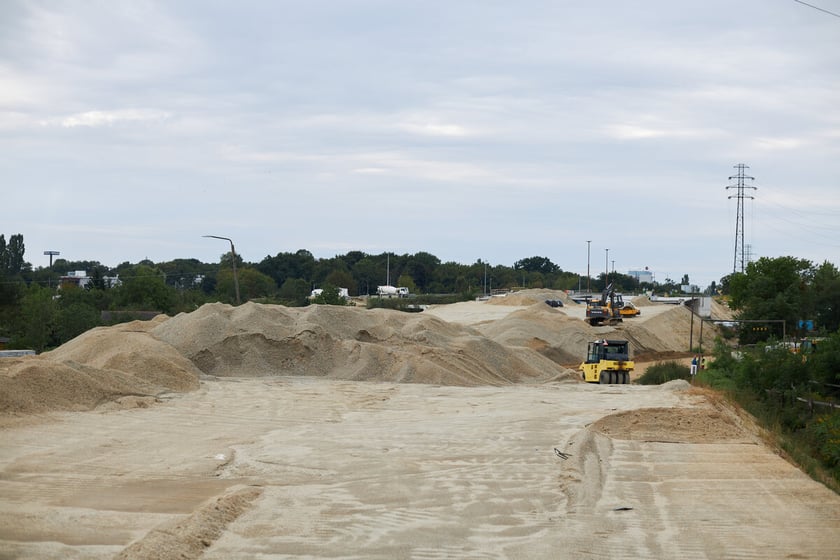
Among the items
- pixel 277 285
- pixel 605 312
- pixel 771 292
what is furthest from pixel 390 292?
pixel 771 292

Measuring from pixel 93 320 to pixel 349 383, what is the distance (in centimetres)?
2340

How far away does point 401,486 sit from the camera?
12.3 meters

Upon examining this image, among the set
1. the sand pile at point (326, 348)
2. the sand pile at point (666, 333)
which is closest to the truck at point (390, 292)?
the sand pile at point (666, 333)

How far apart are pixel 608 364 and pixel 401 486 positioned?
22.6 metres

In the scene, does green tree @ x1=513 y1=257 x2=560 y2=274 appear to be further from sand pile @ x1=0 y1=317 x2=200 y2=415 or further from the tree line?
sand pile @ x1=0 y1=317 x2=200 y2=415

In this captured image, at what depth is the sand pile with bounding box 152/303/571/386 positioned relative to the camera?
98.7ft

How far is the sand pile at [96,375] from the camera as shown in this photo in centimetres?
1856

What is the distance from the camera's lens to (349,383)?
28375 millimetres

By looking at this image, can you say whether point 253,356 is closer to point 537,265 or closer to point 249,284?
point 249,284

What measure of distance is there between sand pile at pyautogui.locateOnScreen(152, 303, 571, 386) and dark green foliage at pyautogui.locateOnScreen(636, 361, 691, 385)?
7100 mm

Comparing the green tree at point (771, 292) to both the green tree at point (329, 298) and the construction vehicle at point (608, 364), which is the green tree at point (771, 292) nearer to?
the construction vehicle at point (608, 364)

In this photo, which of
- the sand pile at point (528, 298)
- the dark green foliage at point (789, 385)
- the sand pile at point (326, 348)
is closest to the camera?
the dark green foliage at point (789, 385)

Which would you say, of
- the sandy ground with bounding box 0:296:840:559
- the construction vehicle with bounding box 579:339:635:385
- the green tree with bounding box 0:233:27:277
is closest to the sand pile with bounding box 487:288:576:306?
the green tree with bounding box 0:233:27:277

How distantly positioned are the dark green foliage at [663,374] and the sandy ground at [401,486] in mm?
19560
